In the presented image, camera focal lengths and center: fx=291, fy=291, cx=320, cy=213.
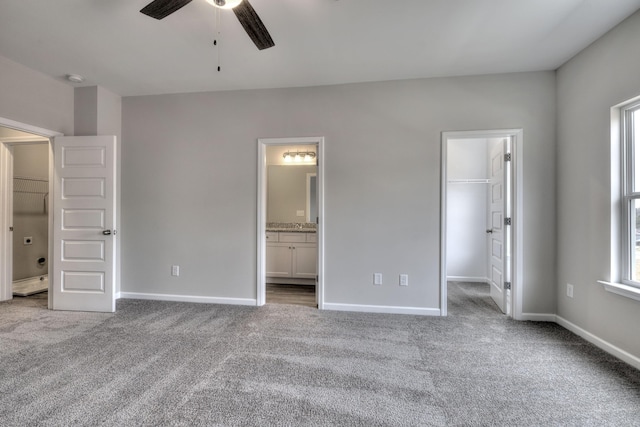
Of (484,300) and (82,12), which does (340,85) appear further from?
(484,300)

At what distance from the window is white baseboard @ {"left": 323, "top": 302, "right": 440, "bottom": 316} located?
1.62m

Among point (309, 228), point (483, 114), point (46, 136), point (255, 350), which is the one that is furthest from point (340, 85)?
point (46, 136)

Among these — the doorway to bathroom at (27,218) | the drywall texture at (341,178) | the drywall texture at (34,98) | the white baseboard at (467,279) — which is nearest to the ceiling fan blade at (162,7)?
the drywall texture at (341,178)

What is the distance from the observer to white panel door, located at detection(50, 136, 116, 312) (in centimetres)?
332

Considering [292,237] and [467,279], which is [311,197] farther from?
[467,279]

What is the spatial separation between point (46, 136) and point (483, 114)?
16.0ft

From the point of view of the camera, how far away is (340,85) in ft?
11.1

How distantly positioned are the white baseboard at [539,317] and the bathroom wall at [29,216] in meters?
6.58

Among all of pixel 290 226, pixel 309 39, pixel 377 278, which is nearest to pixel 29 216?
pixel 290 226

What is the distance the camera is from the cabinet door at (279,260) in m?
4.57

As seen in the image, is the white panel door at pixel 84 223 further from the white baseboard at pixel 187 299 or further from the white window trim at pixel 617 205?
the white window trim at pixel 617 205

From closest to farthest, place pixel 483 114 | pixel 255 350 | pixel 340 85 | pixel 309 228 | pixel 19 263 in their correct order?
1. pixel 255 350
2. pixel 483 114
3. pixel 340 85
4. pixel 19 263
5. pixel 309 228

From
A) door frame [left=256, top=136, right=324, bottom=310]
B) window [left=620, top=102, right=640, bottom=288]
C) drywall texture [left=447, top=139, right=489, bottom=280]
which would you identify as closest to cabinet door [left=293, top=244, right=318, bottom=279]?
door frame [left=256, top=136, right=324, bottom=310]

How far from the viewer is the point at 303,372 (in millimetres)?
2072
